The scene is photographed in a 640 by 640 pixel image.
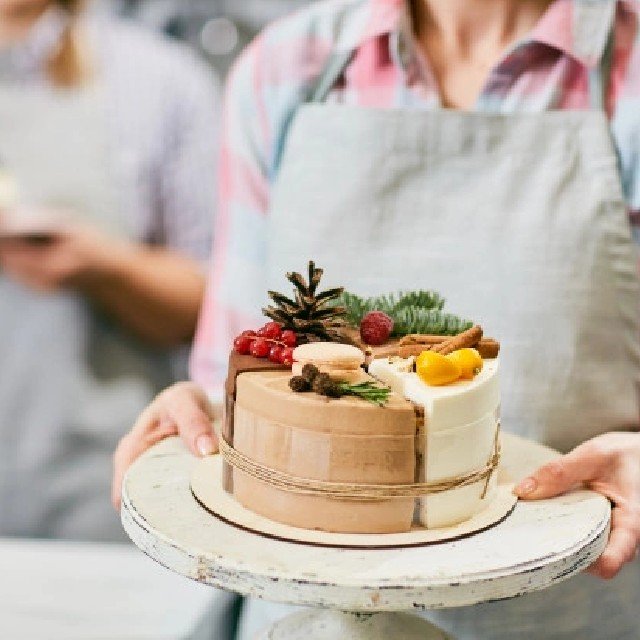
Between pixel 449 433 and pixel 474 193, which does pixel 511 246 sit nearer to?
pixel 474 193

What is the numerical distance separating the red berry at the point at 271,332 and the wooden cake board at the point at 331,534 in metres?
0.12

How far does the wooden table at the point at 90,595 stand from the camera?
1.42 m

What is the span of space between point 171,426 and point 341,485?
0.86ft

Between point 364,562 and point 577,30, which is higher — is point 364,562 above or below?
below

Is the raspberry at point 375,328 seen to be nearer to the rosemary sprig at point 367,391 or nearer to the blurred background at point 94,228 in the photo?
the rosemary sprig at point 367,391

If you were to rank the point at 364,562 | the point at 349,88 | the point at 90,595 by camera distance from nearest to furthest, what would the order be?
the point at 364,562 → the point at 349,88 → the point at 90,595

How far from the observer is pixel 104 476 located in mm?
1762

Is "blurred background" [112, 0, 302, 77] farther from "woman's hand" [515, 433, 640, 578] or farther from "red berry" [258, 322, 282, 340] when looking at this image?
"woman's hand" [515, 433, 640, 578]

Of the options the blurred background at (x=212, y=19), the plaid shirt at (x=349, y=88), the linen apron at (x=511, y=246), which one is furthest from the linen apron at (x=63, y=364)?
the linen apron at (x=511, y=246)

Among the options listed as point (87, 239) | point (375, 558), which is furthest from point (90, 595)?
point (375, 558)

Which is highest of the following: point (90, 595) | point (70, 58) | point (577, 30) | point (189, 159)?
point (577, 30)

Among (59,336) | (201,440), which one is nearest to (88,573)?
(59,336)

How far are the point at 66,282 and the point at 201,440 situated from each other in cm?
84

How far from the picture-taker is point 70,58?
5.50 feet
